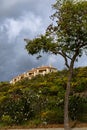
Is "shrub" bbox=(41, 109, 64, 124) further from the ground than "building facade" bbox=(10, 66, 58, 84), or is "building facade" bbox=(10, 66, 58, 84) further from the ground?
"building facade" bbox=(10, 66, 58, 84)

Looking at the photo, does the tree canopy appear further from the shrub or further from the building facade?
the building facade

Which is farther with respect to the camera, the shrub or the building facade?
the building facade

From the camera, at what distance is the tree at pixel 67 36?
24797mm

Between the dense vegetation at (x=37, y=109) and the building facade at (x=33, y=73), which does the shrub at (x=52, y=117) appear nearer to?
the dense vegetation at (x=37, y=109)

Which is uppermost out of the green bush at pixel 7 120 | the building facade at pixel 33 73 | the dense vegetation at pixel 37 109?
the building facade at pixel 33 73

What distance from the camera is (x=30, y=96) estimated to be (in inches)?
1206

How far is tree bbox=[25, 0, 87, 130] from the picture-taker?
24.8 metres

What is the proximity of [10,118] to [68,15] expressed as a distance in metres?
7.59

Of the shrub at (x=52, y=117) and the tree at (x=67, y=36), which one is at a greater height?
the tree at (x=67, y=36)

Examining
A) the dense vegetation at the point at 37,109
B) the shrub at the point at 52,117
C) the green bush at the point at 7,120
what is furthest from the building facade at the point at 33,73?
the shrub at the point at 52,117

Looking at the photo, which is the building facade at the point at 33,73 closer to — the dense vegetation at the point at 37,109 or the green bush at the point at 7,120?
the dense vegetation at the point at 37,109

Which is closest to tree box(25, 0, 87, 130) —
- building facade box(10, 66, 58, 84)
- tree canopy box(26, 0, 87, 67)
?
tree canopy box(26, 0, 87, 67)

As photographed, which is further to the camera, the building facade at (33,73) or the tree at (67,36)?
the building facade at (33,73)

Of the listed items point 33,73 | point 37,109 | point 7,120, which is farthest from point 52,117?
point 33,73
